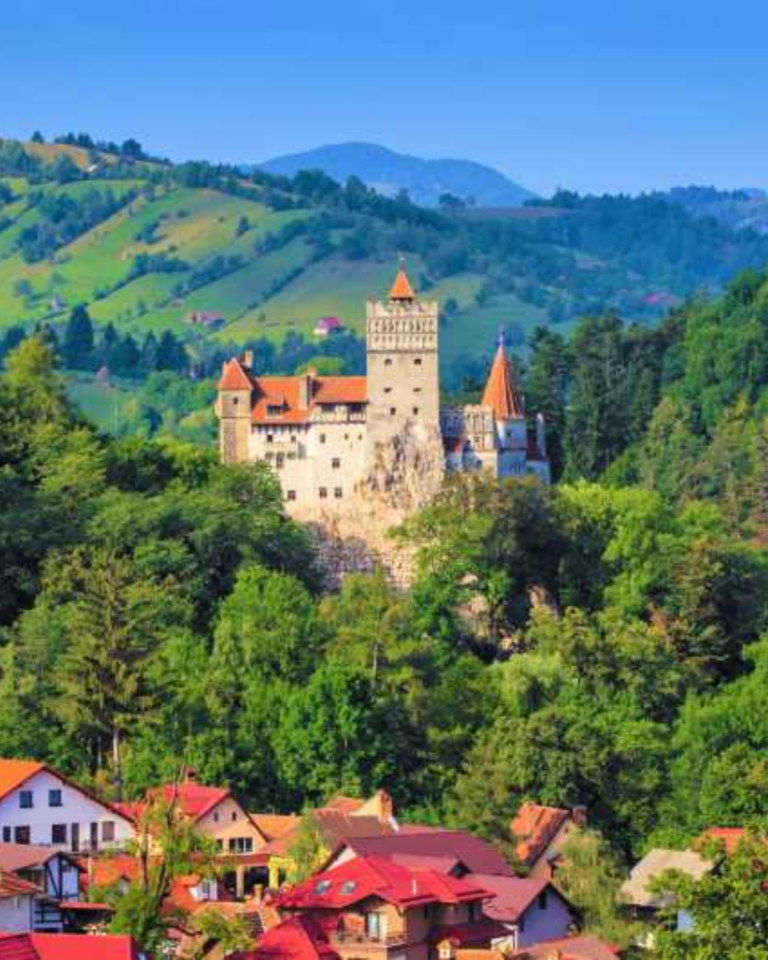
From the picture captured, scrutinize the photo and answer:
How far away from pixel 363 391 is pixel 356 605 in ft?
36.6

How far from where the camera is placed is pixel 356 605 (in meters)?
84.4

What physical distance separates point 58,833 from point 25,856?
6.23 metres

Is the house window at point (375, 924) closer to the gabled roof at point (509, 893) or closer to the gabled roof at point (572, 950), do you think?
the gabled roof at point (572, 950)

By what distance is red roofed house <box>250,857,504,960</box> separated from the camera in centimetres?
5659

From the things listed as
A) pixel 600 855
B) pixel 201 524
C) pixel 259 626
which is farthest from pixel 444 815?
pixel 201 524

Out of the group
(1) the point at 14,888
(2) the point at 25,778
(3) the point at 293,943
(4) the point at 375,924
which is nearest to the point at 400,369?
(2) the point at 25,778

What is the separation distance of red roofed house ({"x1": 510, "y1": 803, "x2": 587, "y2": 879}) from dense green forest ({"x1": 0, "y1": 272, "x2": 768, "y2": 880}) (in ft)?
2.79

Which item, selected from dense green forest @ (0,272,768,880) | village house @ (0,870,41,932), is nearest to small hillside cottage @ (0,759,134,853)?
dense green forest @ (0,272,768,880)

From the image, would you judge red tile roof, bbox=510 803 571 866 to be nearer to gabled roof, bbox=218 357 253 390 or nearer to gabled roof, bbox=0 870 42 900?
gabled roof, bbox=0 870 42 900

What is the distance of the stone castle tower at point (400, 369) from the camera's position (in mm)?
92125

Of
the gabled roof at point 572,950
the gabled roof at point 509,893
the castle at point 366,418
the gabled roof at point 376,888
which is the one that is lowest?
the gabled roof at point 572,950

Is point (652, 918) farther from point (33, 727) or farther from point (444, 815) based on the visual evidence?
point (33, 727)

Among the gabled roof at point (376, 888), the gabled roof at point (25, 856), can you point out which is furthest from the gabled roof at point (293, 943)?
the gabled roof at point (25, 856)

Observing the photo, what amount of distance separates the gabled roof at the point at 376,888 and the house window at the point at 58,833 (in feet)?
27.7
